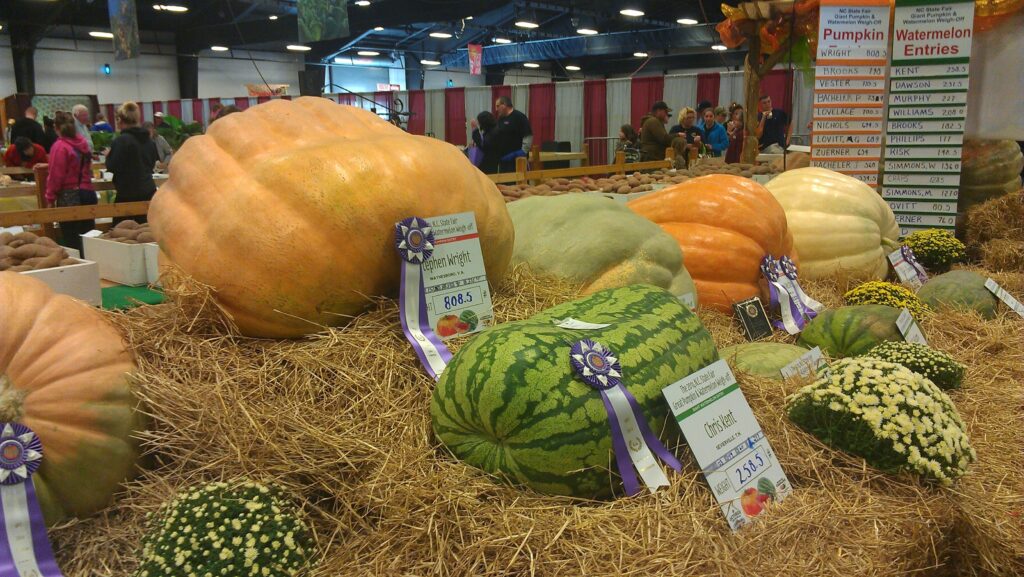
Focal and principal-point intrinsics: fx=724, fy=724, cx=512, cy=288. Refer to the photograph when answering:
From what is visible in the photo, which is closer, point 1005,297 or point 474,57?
point 1005,297

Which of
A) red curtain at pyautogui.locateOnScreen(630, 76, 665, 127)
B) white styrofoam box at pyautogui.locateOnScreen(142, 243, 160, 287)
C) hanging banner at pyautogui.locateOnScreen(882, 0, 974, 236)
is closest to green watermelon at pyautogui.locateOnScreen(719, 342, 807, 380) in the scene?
hanging banner at pyautogui.locateOnScreen(882, 0, 974, 236)

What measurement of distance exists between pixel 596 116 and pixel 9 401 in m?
17.8

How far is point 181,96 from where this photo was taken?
2483cm

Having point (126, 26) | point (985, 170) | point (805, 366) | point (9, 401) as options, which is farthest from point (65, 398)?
point (126, 26)

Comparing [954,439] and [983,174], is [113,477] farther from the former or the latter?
[983,174]

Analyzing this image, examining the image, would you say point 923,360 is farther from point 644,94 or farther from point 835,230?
point 644,94

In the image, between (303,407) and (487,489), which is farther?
(303,407)

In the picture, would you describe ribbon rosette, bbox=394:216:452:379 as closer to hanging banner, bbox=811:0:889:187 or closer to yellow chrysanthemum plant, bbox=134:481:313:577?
yellow chrysanthemum plant, bbox=134:481:313:577

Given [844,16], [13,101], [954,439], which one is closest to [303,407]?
[954,439]

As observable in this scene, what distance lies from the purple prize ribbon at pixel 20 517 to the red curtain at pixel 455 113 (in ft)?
60.7

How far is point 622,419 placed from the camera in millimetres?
1248

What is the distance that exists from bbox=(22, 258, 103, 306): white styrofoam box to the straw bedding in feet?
4.62

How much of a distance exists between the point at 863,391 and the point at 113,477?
148cm

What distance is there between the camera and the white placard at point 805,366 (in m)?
1.84
